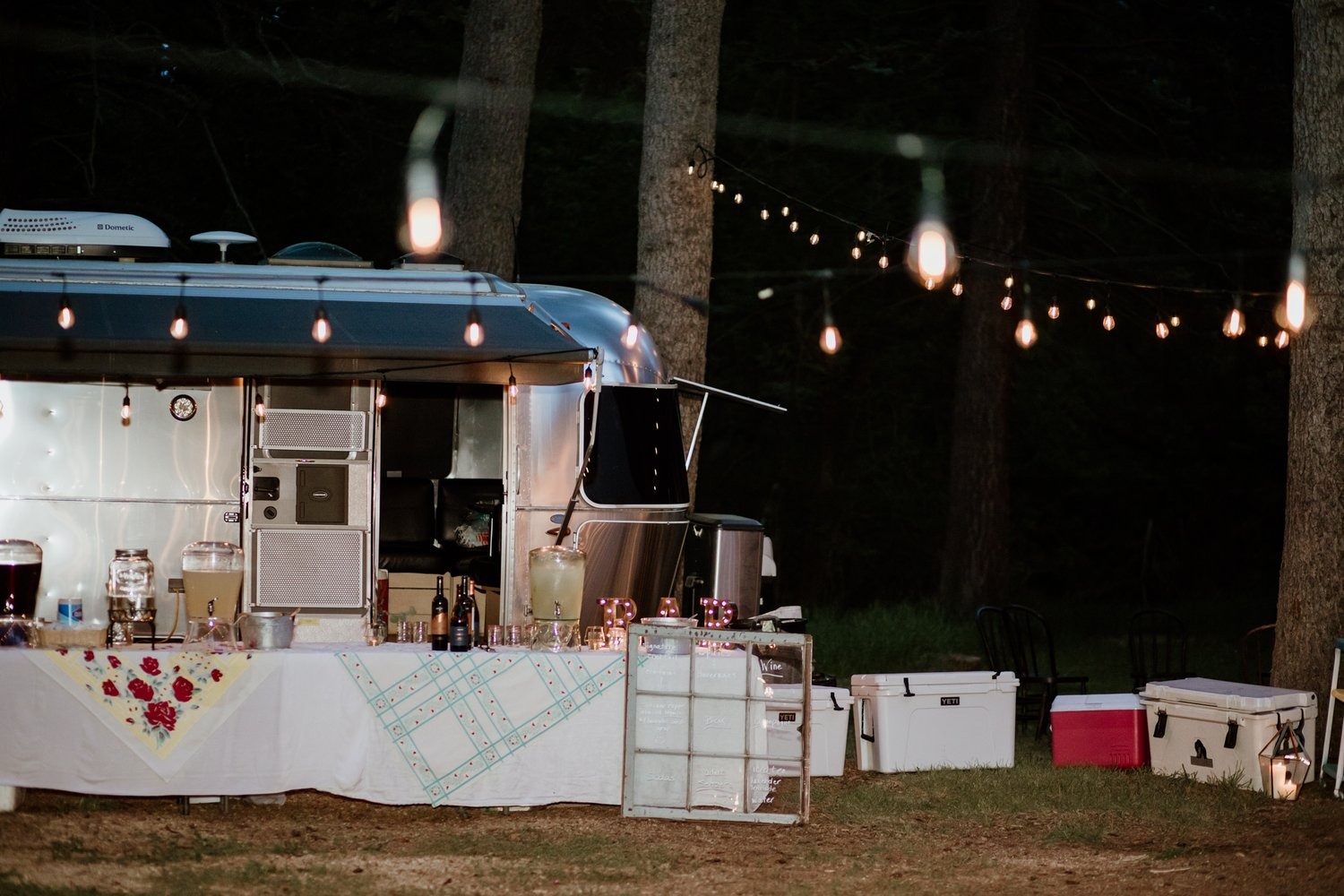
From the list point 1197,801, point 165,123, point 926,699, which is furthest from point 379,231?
point 1197,801

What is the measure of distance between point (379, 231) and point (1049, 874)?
13.0 metres

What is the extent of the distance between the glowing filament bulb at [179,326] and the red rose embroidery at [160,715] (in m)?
1.90

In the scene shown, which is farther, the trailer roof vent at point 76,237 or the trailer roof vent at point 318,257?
the trailer roof vent at point 318,257

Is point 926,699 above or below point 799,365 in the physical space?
below

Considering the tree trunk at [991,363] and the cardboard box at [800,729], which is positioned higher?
the tree trunk at [991,363]

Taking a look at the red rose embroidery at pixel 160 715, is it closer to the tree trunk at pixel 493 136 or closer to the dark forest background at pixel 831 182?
the tree trunk at pixel 493 136

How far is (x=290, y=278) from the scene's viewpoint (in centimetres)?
790

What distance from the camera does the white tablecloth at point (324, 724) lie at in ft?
19.9

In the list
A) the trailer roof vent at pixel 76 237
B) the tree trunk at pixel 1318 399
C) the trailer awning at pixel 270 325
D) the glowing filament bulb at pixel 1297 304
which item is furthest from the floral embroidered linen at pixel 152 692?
the glowing filament bulb at pixel 1297 304

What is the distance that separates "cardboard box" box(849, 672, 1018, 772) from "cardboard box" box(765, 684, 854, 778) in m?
0.18

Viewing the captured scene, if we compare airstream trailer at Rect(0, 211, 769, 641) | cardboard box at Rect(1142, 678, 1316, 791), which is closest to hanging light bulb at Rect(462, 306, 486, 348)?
airstream trailer at Rect(0, 211, 769, 641)

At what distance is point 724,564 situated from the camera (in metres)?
9.44

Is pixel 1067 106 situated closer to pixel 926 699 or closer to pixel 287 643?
pixel 926 699

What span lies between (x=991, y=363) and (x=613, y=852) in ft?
34.1
